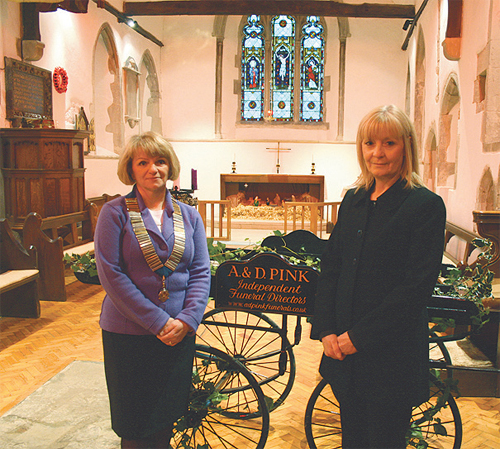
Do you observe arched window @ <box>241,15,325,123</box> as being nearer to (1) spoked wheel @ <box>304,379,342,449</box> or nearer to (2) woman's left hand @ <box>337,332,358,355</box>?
(1) spoked wheel @ <box>304,379,342,449</box>

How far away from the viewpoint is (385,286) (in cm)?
152

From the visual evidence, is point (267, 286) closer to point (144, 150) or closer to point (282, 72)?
point (144, 150)

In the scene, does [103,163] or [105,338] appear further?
[103,163]

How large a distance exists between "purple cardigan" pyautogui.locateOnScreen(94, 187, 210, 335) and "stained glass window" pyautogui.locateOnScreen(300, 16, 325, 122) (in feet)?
37.5

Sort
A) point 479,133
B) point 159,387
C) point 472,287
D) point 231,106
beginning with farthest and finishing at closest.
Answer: point 231,106, point 479,133, point 472,287, point 159,387

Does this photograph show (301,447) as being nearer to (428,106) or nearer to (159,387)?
(159,387)

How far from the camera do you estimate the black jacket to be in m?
1.46

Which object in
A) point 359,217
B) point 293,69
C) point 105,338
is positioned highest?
point 293,69

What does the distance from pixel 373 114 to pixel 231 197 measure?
10205mm

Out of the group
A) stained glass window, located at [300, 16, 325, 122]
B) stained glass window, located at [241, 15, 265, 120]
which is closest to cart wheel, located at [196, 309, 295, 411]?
stained glass window, located at [241, 15, 265, 120]

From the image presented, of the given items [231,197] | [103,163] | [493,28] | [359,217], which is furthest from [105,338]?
[231,197]

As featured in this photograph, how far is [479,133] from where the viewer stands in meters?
5.25

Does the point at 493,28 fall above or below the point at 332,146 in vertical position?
above

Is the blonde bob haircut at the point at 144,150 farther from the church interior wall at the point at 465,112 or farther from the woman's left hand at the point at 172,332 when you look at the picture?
the church interior wall at the point at 465,112
